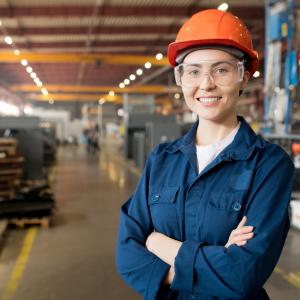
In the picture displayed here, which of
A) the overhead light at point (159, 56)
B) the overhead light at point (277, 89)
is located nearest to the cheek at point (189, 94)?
the overhead light at point (277, 89)

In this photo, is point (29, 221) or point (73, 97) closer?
point (29, 221)

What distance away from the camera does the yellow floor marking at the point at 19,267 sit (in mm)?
3699

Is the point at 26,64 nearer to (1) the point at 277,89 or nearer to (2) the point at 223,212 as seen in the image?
(1) the point at 277,89

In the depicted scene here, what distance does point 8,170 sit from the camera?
7.81 metres

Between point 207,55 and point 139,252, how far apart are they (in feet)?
2.73

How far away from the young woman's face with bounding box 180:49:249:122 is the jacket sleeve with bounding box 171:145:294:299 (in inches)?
10.5

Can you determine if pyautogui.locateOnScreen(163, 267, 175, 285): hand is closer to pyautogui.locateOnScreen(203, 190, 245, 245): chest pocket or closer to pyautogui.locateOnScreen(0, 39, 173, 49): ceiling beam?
pyautogui.locateOnScreen(203, 190, 245, 245): chest pocket

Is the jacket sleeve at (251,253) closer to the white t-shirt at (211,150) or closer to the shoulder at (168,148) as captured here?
the white t-shirt at (211,150)

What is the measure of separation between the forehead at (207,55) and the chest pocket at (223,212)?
20.1 inches

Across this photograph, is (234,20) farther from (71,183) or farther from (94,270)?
(71,183)

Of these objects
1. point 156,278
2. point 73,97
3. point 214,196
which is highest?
point 73,97

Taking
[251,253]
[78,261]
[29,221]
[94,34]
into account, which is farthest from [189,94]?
[94,34]

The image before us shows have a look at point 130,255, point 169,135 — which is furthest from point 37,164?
point 130,255

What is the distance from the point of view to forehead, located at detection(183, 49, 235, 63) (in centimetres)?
142
